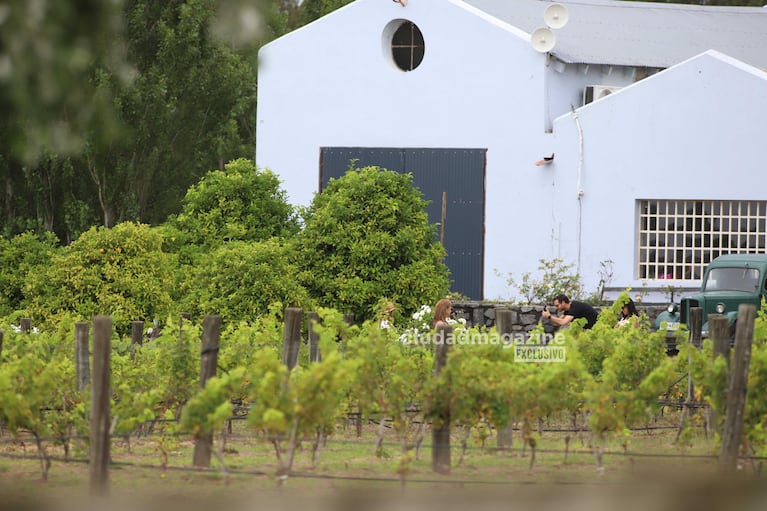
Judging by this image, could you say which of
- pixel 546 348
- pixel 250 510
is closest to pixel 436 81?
pixel 546 348

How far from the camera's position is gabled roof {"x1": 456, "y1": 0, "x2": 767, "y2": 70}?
1160 inches

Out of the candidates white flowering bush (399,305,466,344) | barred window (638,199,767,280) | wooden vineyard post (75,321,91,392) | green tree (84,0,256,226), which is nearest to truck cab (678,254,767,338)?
barred window (638,199,767,280)

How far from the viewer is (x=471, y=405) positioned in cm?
1123

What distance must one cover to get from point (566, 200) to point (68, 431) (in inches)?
662

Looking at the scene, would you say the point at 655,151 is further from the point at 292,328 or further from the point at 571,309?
the point at 292,328

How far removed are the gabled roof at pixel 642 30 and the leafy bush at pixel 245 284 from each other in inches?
437

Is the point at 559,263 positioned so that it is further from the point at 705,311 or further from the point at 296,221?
the point at 296,221

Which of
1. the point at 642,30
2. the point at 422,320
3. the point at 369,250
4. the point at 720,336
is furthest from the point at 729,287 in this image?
the point at 720,336

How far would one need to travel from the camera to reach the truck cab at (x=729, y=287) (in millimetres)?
22625

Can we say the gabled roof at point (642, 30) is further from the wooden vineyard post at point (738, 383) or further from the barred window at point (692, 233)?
the wooden vineyard post at point (738, 383)

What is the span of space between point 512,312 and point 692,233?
15.3 feet

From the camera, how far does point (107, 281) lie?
20.0m

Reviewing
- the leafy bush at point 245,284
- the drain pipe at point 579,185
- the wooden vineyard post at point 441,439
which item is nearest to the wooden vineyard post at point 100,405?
the wooden vineyard post at point 441,439

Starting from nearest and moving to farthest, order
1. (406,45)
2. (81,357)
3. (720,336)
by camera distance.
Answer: (720,336), (81,357), (406,45)
